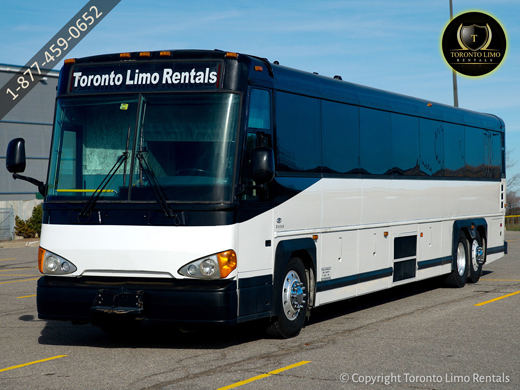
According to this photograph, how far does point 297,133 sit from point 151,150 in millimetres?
2111

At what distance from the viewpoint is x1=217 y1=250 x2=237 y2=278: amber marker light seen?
26.0ft

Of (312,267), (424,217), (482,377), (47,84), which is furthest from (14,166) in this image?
(47,84)

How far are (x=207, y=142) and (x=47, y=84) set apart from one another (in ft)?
129


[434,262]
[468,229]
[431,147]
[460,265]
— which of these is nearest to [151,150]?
[431,147]

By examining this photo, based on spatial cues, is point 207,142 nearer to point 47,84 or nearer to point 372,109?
point 372,109

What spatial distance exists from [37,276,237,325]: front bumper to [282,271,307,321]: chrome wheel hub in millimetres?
1222

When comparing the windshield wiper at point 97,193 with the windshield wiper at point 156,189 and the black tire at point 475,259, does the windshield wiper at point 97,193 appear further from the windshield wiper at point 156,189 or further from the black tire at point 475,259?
the black tire at point 475,259

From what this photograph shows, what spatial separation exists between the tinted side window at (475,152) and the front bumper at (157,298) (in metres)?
9.18

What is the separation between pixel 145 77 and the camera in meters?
8.52

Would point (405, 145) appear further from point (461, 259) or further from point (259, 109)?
point (259, 109)

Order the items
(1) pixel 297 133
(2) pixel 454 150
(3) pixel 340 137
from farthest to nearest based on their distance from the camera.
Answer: (2) pixel 454 150, (3) pixel 340 137, (1) pixel 297 133

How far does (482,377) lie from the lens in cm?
702

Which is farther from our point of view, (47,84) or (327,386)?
(47,84)

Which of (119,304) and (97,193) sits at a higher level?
(97,193)
